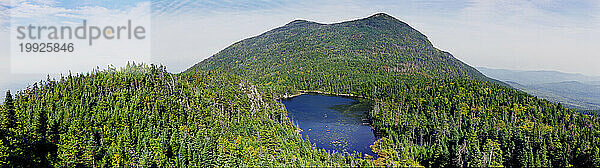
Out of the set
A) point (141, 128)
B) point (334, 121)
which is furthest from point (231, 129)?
point (334, 121)

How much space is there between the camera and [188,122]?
81375mm

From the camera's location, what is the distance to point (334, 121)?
390ft

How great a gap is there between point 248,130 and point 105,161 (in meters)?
30.5

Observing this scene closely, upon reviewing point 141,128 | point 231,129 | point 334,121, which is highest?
point 141,128

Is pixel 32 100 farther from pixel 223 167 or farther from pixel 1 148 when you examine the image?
pixel 223 167

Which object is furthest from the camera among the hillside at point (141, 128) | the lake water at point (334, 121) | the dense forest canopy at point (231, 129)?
the lake water at point (334, 121)

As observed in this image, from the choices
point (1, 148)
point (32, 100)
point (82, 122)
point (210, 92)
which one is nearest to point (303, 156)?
point (1, 148)

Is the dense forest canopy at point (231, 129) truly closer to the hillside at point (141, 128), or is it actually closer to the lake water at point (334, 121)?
the hillside at point (141, 128)

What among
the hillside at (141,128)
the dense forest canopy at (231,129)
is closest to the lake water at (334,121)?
the dense forest canopy at (231,129)

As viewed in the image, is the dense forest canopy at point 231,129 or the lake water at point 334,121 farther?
the lake water at point 334,121

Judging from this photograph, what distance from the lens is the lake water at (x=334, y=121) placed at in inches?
3534

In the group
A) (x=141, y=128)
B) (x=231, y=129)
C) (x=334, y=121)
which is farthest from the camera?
(x=334, y=121)

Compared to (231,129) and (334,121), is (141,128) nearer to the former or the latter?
(231,129)

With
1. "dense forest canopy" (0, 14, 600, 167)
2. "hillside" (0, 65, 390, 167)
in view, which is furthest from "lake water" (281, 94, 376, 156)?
"hillside" (0, 65, 390, 167)
